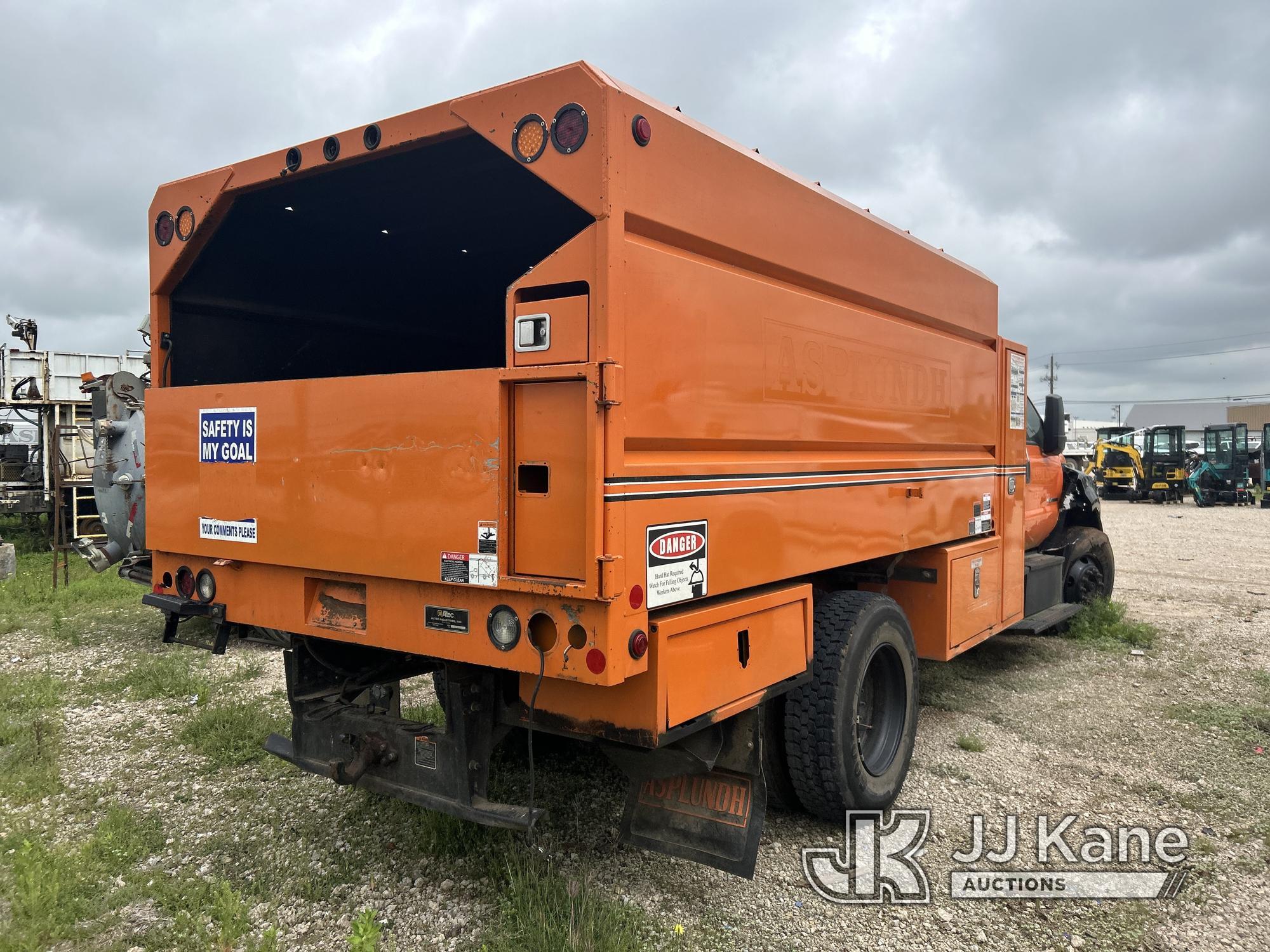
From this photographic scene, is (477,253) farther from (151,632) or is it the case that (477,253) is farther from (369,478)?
(151,632)

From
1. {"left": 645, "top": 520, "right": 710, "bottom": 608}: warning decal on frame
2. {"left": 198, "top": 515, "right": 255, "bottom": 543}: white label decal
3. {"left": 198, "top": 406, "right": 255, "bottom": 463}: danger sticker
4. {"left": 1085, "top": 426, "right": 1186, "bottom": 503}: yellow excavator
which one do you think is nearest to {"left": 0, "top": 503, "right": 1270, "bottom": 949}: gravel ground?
{"left": 645, "top": 520, "right": 710, "bottom": 608}: warning decal on frame

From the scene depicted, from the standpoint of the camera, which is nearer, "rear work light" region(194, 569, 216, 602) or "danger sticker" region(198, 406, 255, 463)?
"danger sticker" region(198, 406, 255, 463)

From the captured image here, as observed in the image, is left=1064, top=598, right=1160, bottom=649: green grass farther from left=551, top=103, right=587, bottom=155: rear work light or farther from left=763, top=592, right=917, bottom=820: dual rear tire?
left=551, top=103, right=587, bottom=155: rear work light

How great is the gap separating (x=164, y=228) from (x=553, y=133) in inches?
85.6

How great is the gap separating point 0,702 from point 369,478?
4.47 metres

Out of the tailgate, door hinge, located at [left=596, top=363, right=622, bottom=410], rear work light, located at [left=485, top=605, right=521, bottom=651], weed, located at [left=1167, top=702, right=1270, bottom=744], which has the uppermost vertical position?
door hinge, located at [left=596, top=363, right=622, bottom=410]

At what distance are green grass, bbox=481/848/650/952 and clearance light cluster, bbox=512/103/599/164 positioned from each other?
2.57m

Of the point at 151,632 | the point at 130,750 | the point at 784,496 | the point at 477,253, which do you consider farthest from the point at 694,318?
the point at 151,632

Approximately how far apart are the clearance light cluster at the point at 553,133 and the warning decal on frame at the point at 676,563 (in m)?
1.23

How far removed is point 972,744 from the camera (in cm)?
502

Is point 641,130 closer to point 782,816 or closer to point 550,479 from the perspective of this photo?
point 550,479

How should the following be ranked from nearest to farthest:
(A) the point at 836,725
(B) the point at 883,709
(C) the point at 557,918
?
(C) the point at 557,918
(A) the point at 836,725
(B) the point at 883,709

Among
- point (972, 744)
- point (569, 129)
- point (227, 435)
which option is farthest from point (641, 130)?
point (972, 744)

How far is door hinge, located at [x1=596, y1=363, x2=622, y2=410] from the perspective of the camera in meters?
2.52
